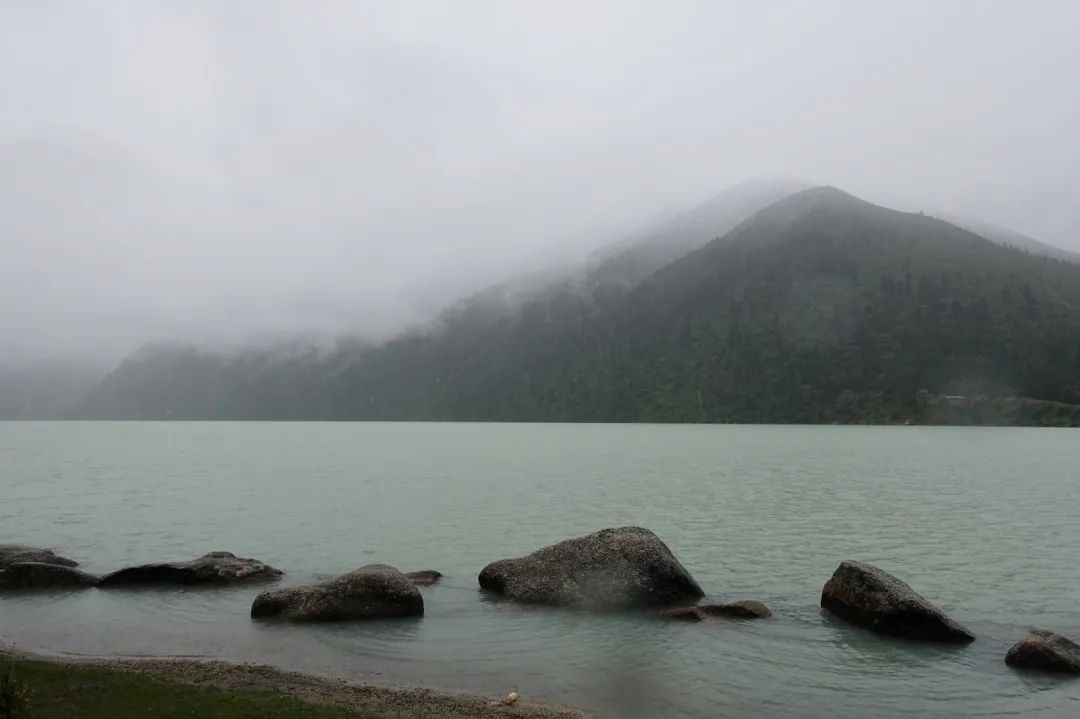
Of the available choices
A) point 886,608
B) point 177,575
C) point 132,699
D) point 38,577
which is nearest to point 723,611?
point 886,608

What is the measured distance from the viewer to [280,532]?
42156 millimetres

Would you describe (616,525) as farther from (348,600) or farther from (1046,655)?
(1046,655)

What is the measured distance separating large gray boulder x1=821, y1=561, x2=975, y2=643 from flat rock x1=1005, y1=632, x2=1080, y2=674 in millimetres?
2049

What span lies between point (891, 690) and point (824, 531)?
2499 cm

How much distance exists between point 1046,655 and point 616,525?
27.4 m

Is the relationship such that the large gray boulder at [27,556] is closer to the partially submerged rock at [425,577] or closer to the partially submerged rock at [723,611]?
the partially submerged rock at [425,577]

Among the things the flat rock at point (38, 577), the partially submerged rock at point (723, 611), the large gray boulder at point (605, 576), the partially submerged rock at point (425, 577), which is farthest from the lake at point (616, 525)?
the flat rock at point (38, 577)

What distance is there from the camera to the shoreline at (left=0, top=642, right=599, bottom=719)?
15.0 m

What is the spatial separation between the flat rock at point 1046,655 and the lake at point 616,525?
0.54 m

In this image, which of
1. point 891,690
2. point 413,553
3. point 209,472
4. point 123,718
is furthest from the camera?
point 209,472

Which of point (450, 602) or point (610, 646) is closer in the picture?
point (610, 646)

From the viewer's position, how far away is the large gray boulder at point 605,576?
24.7 meters

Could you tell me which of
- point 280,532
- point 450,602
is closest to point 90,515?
point 280,532

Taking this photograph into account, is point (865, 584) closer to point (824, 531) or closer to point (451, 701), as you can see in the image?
point (451, 701)
